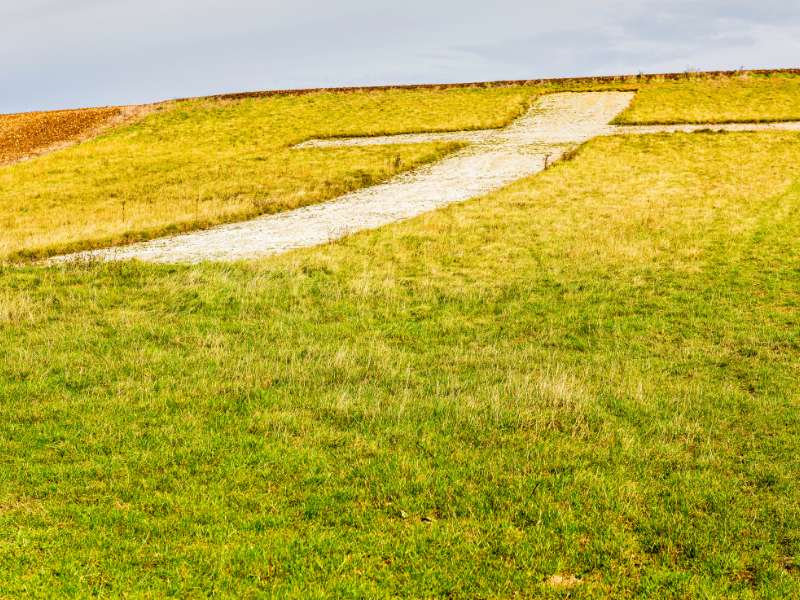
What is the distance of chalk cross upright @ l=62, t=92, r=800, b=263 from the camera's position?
75.4 feet

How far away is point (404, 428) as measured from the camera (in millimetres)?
8875

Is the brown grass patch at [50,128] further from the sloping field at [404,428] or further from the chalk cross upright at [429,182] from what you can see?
the sloping field at [404,428]

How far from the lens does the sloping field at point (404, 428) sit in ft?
20.0

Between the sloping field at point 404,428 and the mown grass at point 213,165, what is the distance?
10.3 meters

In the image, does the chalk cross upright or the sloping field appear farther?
the chalk cross upright

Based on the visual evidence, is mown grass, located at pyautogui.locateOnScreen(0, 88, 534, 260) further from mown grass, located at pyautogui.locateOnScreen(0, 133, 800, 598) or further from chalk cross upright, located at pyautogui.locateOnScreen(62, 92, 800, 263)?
mown grass, located at pyautogui.locateOnScreen(0, 133, 800, 598)

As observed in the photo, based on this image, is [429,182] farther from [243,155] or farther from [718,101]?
[718,101]

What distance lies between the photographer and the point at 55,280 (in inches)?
678

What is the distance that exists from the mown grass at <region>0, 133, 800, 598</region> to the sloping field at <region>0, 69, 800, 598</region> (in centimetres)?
3

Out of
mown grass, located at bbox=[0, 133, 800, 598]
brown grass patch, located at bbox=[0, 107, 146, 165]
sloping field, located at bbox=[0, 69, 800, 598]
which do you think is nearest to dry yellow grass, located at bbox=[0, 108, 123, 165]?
brown grass patch, located at bbox=[0, 107, 146, 165]

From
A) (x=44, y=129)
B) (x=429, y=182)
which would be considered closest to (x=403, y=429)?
(x=429, y=182)

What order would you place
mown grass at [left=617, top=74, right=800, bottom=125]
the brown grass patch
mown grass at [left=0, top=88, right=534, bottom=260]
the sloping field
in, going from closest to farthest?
1. the sloping field
2. mown grass at [left=0, top=88, right=534, bottom=260]
3. mown grass at [left=617, top=74, right=800, bottom=125]
4. the brown grass patch

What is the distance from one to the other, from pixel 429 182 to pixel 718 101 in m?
30.8

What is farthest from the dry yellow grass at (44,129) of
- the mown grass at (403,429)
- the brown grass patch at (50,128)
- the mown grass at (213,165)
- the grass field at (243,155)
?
the mown grass at (403,429)
